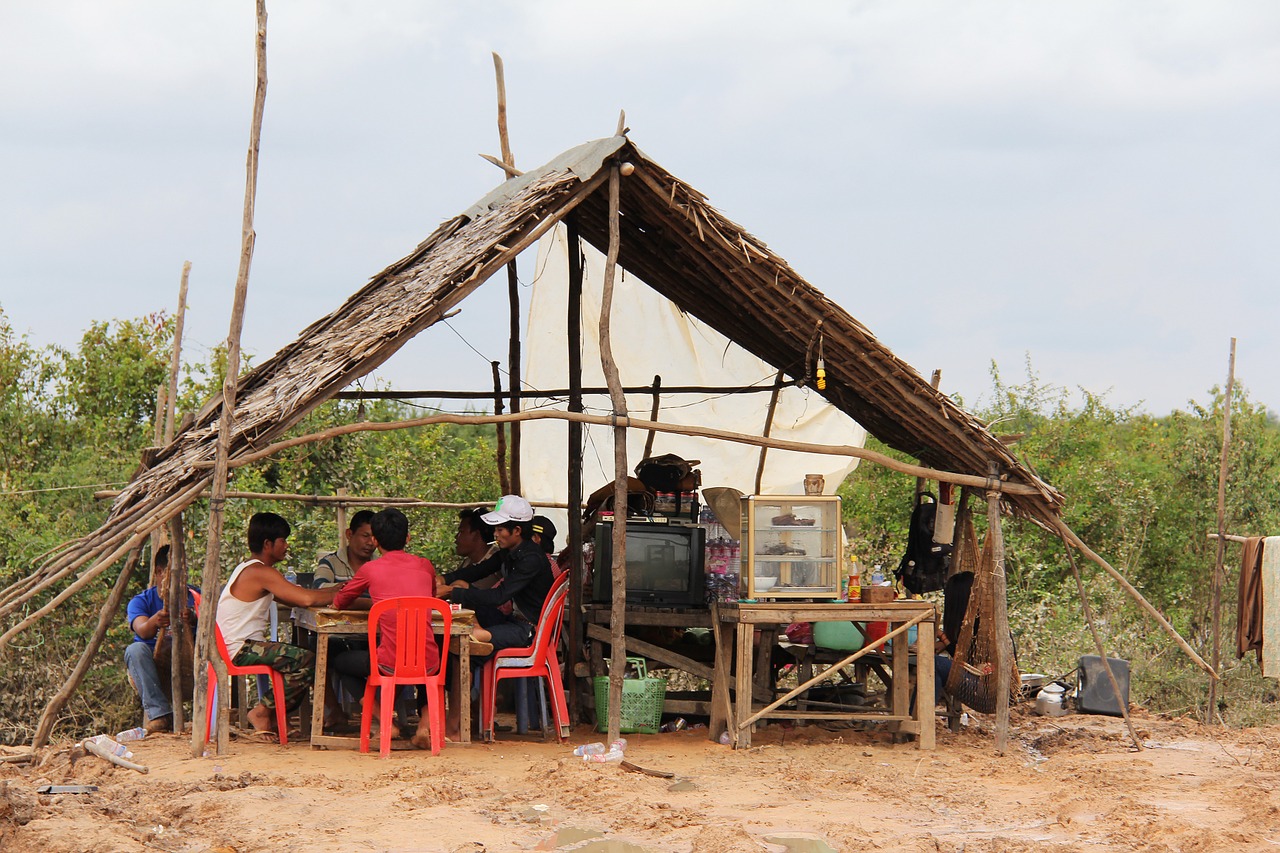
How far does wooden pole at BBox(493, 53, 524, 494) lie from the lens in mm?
9609

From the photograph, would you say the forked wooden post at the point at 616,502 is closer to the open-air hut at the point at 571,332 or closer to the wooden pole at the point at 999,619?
the open-air hut at the point at 571,332

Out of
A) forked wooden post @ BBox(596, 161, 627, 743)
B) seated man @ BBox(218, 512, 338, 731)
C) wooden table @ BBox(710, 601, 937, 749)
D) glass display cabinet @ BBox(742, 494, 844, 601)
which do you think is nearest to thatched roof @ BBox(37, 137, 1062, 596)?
forked wooden post @ BBox(596, 161, 627, 743)

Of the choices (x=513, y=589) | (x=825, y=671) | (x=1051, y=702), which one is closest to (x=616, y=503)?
(x=513, y=589)

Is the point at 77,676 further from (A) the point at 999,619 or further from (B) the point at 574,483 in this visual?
(A) the point at 999,619

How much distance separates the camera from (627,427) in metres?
7.54

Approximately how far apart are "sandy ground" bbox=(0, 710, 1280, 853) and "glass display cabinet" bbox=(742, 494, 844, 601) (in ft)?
3.17

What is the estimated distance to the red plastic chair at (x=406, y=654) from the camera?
6879 mm

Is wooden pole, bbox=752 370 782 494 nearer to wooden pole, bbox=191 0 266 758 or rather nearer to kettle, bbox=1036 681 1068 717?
kettle, bbox=1036 681 1068 717

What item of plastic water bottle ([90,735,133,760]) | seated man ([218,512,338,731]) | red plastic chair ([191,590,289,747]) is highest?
seated man ([218,512,338,731])

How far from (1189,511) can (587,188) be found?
812 centimetres

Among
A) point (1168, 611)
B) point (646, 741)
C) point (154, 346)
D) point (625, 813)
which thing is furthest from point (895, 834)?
point (154, 346)

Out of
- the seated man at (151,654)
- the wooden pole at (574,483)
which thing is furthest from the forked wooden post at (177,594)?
the wooden pole at (574,483)

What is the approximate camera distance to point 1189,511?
1255 centimetres

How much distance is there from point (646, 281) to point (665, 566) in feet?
7.14
